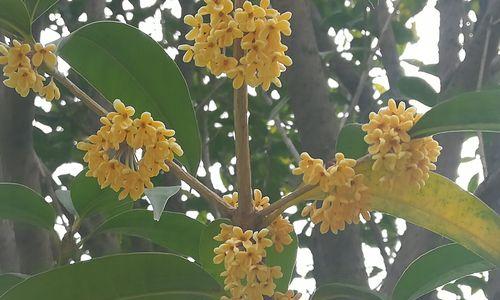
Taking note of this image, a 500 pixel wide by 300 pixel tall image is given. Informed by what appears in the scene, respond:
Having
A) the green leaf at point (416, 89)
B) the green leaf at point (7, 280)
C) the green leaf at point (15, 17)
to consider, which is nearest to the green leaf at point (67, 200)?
the green leaf at point (7, 280)

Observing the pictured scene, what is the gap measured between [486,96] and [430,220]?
0.18 m

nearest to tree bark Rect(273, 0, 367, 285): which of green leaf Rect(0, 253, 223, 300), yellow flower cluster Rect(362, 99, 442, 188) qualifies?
green leaf Rect(0, 253, 223, 300)

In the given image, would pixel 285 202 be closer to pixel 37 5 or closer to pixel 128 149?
pixel 128 149

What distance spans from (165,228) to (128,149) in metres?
0.39

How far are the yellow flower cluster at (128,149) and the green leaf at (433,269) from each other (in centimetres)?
47

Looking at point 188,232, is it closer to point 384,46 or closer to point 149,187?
point 149,187

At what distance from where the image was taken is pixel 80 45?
1.04 metres

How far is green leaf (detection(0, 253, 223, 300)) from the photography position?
3.09ft

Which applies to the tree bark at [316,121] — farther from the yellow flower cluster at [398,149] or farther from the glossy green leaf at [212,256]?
the yellow flower cluster at [398,149]

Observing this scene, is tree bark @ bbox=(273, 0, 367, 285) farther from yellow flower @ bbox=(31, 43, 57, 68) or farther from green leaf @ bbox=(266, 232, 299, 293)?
yellow flower @ bbox=(31, 43, 57, 68)

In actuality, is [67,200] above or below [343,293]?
above

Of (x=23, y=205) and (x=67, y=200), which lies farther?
(x=67, y=200)

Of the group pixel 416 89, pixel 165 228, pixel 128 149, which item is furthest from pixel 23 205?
pixel 416 89

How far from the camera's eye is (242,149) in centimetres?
91
